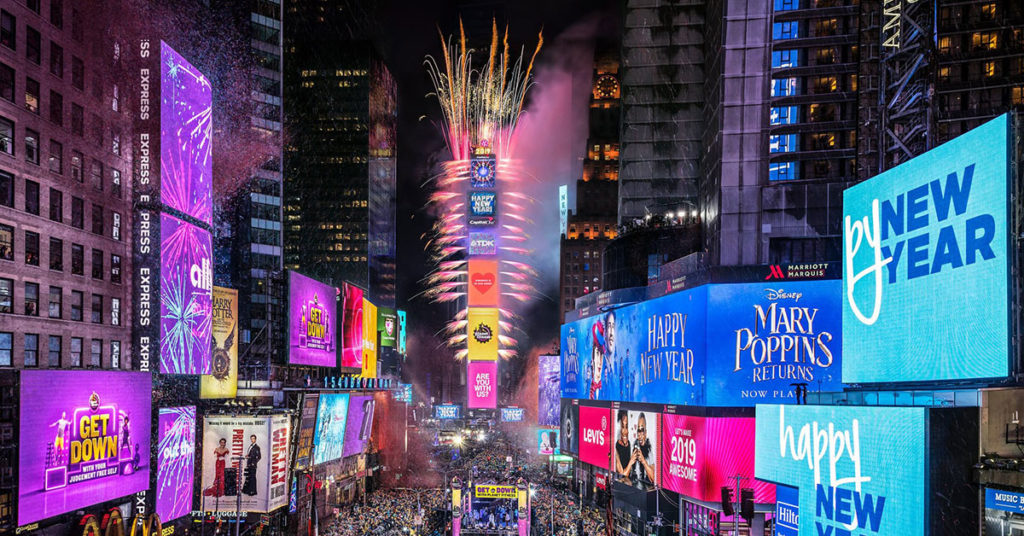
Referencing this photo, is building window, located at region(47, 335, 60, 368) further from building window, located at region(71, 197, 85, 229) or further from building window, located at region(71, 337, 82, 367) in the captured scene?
building window, located at region(71, 197, 85, 229)

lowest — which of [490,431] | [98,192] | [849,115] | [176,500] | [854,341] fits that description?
[490,431]

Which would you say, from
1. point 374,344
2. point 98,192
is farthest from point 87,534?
point 374,344

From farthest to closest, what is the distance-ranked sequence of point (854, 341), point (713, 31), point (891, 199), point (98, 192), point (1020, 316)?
point (713, 31) < point (98, 192) < point (854, 341) < point (891, 199) < point (1020, 316)

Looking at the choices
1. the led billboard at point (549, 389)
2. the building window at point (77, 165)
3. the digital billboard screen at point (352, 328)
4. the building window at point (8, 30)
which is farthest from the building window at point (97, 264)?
the led billboard at point (549, 389)

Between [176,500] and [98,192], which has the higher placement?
[98,192]

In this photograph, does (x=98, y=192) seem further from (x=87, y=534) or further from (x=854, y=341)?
(x=854, y=341)

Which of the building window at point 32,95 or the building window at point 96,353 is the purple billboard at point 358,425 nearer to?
the building window at point 96,353
